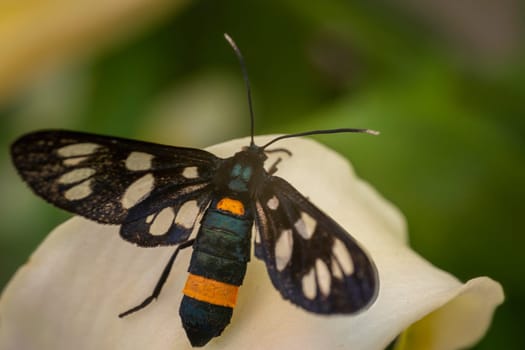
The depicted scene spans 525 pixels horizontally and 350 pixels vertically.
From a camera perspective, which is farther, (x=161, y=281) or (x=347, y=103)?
(x=347, y=103)

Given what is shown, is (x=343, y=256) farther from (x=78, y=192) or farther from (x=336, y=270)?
(x=78, y=192)

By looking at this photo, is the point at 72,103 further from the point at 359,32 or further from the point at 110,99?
the point at 359,32

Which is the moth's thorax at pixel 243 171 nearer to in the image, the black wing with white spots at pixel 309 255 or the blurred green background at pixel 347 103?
the black wing with white spots at pixel 309 255

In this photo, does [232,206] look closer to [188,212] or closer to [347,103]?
[188,212]

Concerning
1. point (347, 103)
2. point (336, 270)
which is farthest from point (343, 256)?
point (347, 103)

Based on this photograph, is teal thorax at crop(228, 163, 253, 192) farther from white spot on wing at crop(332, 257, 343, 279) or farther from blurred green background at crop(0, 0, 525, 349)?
blurred green background at crop(0, 0, 525, 349)

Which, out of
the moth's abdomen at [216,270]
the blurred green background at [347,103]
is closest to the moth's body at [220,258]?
the moth's abdomen at [216,270]

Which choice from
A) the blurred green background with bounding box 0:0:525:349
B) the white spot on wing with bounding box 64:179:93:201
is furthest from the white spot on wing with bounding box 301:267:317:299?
the blurred green background with bounding box 0:0:525:349
